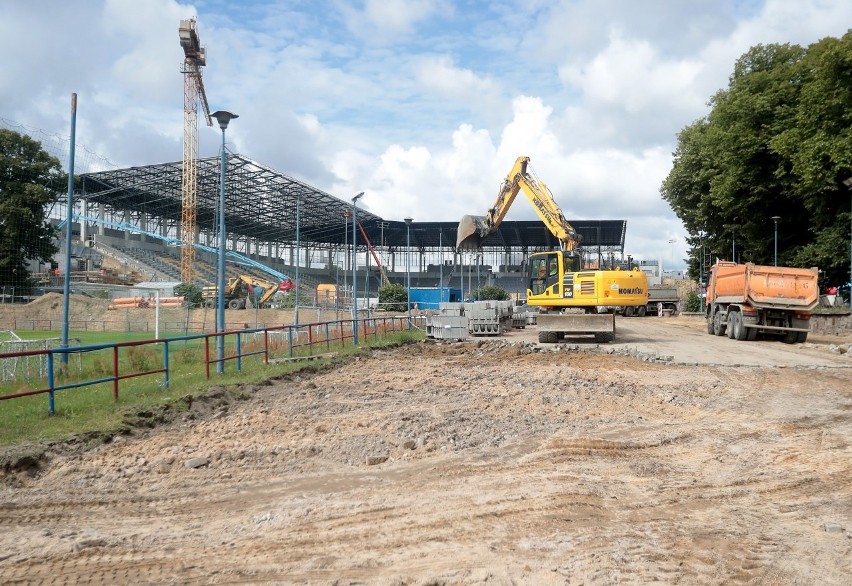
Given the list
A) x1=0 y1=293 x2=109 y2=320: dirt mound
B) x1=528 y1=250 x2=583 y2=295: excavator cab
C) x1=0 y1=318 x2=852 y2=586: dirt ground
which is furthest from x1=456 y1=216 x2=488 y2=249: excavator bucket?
x1=0 y1=293 x2=109 y2=320: dirt mound

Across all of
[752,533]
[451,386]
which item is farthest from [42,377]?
[752,533]

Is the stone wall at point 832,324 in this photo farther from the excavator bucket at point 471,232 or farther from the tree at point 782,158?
the excavator bucket at point 471,232

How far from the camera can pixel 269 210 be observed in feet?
231

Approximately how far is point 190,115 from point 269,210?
40.8 ft

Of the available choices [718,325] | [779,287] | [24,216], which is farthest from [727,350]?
[24,216]

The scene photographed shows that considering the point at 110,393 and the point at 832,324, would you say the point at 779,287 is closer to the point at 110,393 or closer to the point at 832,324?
the point at 832,324

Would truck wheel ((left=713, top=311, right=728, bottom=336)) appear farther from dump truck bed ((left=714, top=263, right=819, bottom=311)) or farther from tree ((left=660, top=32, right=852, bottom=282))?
tree ((left=660, top=32, right=852, bottom=282))

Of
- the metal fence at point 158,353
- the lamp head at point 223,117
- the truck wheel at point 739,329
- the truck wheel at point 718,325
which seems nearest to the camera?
the metal fence at point 158,353

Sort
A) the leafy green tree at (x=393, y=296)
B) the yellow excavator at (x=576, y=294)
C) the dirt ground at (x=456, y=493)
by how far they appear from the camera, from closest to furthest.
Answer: the dirt ground at (x=456, y=493)
the yellow excavator at (x=576, y=294)
the leafy green tree at (x=393, y=296)

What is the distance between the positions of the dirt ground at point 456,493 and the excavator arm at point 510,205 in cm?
1796

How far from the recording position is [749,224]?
37.9 metres

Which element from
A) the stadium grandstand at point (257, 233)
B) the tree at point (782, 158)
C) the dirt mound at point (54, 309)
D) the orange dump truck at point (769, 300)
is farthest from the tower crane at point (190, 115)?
the orange dump truck at point (769, 300)

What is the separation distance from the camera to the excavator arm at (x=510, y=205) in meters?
30.3

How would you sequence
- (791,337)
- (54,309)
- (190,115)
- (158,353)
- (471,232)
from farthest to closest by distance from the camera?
(190,115) → (54,309) → (471,232) → (791,337) → (158,353)
